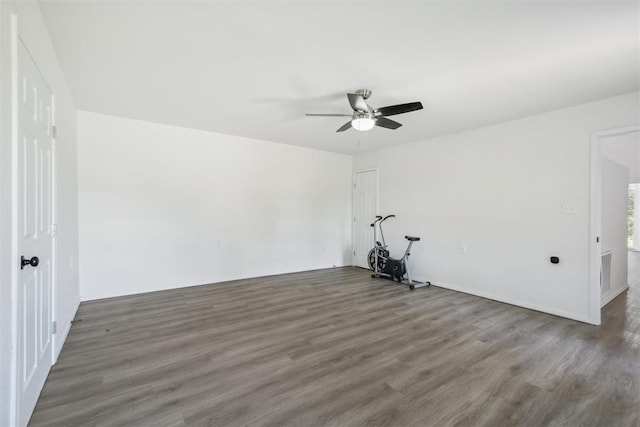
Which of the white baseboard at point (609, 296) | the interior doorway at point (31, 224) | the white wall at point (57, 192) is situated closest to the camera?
the white wall at point (57, 192)

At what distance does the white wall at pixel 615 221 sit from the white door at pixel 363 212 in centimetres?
346

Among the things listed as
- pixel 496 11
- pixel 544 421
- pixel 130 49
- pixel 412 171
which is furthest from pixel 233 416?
pixel 412 171

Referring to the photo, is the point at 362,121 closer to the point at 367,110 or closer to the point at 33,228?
the point at 367,110

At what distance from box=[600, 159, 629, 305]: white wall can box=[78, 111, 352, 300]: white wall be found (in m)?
4.38

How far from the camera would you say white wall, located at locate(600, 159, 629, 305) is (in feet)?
13.1

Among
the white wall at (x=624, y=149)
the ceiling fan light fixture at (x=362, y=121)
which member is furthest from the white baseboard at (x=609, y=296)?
the ceiling fan light fixture at (x=362, y=121)

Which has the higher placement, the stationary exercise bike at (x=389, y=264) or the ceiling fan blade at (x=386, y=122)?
the ceiling fan blade at (x=386, y=122)

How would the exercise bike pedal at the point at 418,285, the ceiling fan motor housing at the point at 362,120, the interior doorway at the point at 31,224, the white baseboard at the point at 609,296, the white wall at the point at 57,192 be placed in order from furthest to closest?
the exercise bike pedal at the point at 418,285 → the white baseboard at the point at 609,296 → the ceiling fan motor housing at the point at 362,120 → the interior doorway at the point at 31,224 → the white wall at the point at 57,192

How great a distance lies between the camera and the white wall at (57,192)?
1.33m

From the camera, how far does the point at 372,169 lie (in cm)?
607

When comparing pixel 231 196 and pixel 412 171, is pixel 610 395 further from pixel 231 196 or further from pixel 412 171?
pixel 231 196

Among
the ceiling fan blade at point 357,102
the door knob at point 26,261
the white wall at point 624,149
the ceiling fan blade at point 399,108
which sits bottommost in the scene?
the door knob at point 26,261

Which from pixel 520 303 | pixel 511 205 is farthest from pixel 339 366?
pixel 511 205

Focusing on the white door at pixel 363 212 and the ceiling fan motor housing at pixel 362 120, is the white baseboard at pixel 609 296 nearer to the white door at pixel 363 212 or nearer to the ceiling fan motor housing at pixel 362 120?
the white door at pixel 363 212
